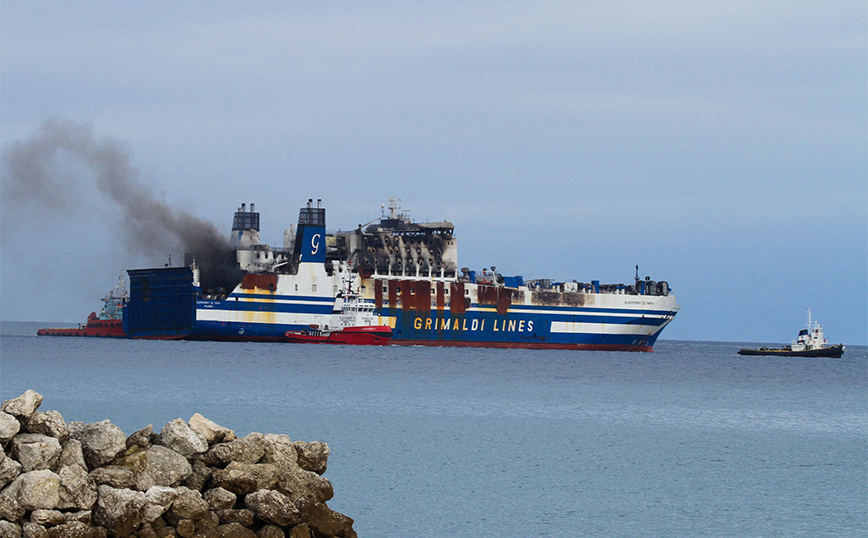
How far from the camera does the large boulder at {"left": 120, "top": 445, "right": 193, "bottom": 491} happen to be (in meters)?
11.6

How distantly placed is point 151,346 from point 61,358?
8835mm

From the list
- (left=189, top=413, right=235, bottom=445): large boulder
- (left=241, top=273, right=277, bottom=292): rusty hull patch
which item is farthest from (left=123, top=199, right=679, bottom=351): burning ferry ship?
(left=189, top=413, right=235, bottom=445): large boulder

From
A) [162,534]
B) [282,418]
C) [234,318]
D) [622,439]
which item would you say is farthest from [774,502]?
[234,318]

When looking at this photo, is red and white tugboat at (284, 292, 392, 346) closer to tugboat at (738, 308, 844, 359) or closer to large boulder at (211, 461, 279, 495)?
tugboat at (738, 308, 844, 359)

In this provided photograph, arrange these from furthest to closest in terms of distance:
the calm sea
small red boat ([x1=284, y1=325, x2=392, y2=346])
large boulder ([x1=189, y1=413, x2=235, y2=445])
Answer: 1. small red boat ([x1=284, y1=325, x2=392, y2=346])
2. the calm sea
3. large boulder ([x1=189, y1=413, x2=235, y2=445])

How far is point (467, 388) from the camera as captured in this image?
35.9 metres

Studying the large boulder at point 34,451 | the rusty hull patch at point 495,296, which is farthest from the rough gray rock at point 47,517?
the rusty hull patch at point 495,296

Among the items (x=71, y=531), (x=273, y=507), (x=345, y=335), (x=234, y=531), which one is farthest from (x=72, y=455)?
(x=345, y=335)

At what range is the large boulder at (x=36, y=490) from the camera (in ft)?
34.8

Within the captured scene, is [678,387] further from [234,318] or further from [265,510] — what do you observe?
[265,510]

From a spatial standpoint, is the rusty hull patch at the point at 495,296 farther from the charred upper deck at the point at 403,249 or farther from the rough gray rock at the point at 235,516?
the rough gray rock at the point at 235,516

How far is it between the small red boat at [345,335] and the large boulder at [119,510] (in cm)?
4674

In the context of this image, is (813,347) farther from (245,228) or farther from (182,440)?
(182,440)

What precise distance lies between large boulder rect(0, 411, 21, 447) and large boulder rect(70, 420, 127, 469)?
776 mm
